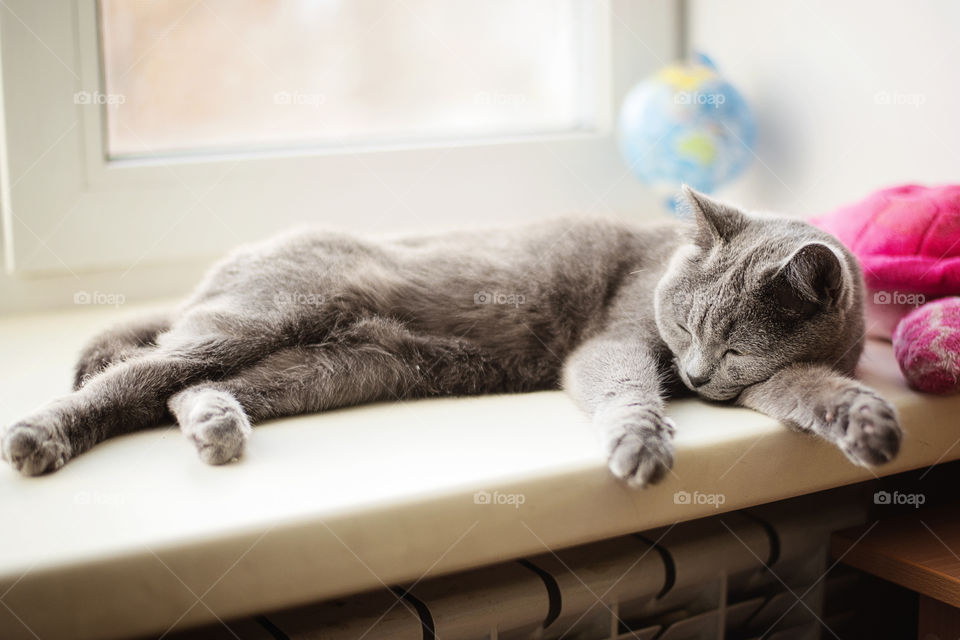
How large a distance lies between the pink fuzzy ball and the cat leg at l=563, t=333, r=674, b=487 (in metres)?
0.34

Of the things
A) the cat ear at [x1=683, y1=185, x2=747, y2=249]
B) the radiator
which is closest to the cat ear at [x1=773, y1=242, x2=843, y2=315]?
the cat ear at [x1=683, y1=185, x2=747, y2=249]

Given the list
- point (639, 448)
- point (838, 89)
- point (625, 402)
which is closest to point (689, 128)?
point (838, 89)

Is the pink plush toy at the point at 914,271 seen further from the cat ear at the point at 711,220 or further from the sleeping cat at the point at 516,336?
the cat ear at the point at 711,220

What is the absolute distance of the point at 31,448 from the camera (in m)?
0.88

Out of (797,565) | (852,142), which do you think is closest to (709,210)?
(797,565)

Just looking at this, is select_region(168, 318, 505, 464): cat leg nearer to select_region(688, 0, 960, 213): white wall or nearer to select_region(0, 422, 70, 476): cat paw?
select_region(0, 422, 70, 476): cat paw

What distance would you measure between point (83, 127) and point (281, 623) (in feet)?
3.45

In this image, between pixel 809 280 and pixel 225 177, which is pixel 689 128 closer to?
pixel 809 280

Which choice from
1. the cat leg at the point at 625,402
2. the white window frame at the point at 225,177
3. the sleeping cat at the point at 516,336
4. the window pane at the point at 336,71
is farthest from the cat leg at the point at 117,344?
the cat leg at the point at 625,402

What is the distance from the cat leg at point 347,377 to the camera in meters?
1.05

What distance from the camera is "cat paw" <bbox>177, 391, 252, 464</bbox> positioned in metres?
0.92

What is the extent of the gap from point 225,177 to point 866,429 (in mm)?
1266

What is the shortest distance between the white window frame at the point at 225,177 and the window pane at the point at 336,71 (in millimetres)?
54

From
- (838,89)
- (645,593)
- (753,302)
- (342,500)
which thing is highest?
(838,89)
